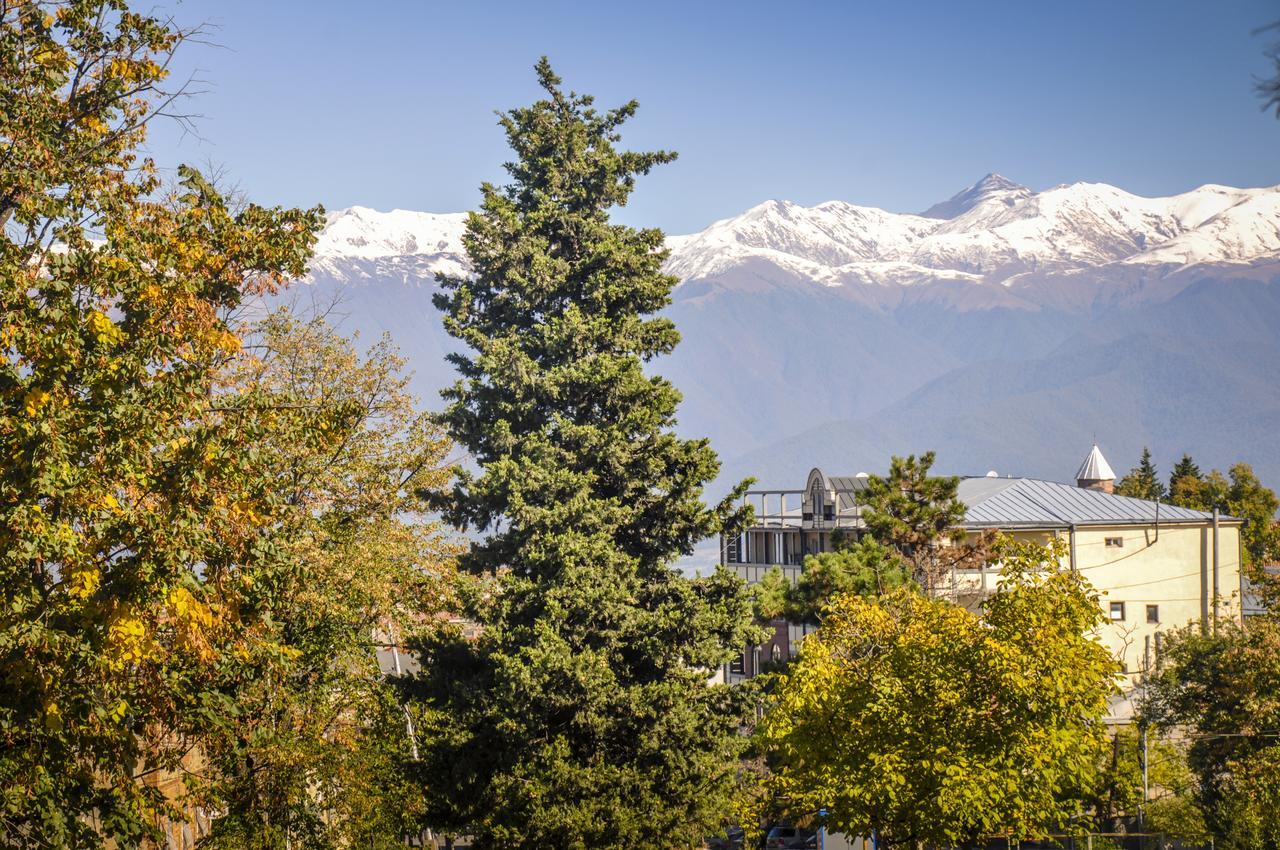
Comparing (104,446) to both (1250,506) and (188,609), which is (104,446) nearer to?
(188,609)

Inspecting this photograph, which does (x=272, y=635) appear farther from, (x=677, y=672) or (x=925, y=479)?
(x=925, y=479)

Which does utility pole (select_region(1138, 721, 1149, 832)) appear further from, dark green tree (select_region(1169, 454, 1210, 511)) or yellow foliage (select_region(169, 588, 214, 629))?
dark green tree (select_region(1169, 454, 1210, 511))

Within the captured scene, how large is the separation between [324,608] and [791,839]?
118 feet

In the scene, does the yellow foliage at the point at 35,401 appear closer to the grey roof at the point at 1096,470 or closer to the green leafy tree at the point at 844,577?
the green leafy tree at the point at 844,577

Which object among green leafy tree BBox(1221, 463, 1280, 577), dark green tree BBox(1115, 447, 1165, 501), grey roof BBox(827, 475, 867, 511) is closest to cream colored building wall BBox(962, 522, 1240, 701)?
grey roof BBox(827, 475, 867, 511)

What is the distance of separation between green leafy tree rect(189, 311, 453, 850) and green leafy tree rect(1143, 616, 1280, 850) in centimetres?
2192

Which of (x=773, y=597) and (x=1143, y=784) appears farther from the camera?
(x=1143, y=784)

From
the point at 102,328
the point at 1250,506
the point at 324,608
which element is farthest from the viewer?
the point at 1250,506

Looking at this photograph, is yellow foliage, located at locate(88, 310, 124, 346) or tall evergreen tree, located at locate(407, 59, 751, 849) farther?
tall evergreen tree, located at locate(407, 59, 751, 849)

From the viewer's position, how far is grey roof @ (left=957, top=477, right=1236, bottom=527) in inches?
2579

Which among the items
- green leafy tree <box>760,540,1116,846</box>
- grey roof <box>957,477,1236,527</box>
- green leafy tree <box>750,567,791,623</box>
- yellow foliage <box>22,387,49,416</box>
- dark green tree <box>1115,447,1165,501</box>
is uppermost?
dark green tree <box>1115,447,1165,501</box>

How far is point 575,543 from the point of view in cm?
3062

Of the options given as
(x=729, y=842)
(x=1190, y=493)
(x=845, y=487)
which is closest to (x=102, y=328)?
(x=729, y=842)

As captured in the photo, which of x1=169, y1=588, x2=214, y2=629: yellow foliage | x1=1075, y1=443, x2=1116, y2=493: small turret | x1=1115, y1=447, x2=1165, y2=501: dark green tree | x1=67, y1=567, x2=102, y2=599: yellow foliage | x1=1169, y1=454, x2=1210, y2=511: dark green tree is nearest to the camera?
x1=67, y1=567, x2=102, y2=599: yellow foliage
